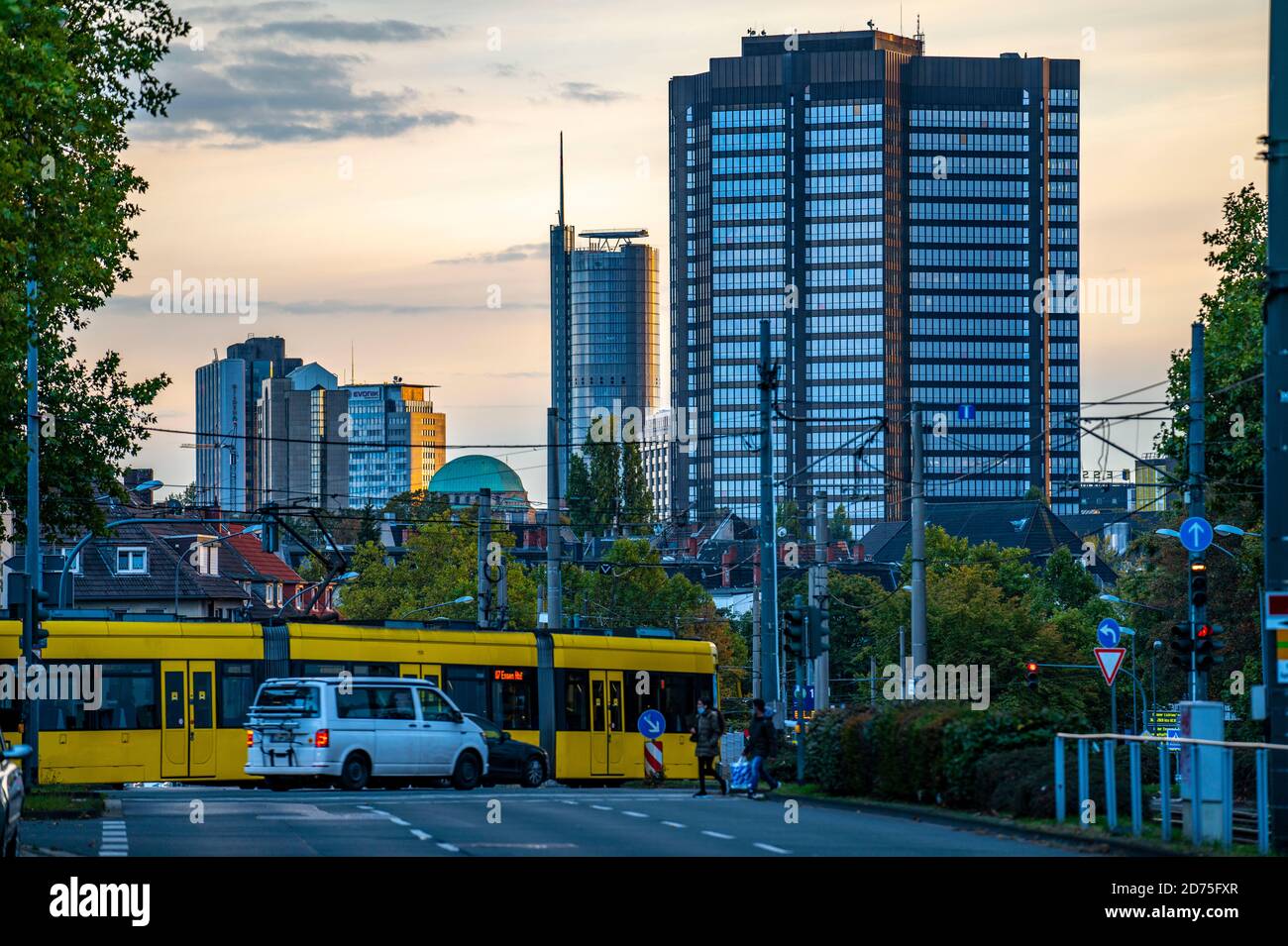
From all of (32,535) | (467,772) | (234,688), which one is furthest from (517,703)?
(32,535)

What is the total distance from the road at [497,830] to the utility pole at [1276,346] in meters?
3.16

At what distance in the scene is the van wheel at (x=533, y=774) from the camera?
39.8 metres

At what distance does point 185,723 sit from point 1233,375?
21973 millimetres

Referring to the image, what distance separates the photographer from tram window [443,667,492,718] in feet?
134

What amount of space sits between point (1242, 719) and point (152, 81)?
112 ft

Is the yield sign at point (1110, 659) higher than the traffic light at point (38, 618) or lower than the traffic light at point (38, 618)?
lower

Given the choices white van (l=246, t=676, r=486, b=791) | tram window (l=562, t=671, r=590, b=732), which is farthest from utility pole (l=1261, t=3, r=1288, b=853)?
tram window (l=562, t=671, r=590, b=732)

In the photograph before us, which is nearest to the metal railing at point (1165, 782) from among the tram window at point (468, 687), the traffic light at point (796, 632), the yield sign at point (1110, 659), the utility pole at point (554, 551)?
the traffic light at point (796, 632)

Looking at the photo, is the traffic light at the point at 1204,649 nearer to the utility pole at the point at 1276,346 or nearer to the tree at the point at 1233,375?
the tree at the point at 1233,375

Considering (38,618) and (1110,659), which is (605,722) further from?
(38,618)

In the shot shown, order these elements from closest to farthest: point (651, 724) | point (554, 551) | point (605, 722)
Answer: point (651, 724) → point (605, 722) → point (554, 551)

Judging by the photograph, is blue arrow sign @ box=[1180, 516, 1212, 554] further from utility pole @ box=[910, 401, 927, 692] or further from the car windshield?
the car windshield

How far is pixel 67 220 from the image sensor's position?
28484 mm
